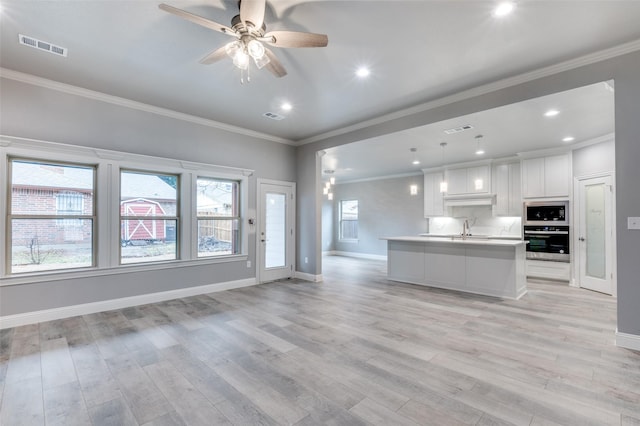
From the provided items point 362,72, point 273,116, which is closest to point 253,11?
point 362,72

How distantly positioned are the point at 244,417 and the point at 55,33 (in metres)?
3.82

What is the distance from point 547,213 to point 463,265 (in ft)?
9.46

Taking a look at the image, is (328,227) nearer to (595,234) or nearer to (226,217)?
(226,217)

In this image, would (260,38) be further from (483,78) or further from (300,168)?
(300,168)

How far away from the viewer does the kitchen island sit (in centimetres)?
496

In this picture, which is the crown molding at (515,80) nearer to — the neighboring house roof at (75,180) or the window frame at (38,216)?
the neighboring house roof at (75,180)

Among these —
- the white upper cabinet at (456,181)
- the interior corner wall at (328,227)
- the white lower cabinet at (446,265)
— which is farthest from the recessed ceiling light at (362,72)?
the interior corner wall at (328,227)

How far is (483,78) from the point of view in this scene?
3697 mm

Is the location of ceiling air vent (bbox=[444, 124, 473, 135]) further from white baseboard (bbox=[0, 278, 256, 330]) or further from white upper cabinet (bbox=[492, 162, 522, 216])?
white baseboard (bbox=[0, 278, 256, 330])

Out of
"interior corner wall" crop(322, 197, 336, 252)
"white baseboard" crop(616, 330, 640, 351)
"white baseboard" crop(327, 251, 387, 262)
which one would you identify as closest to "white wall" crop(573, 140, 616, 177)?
"white baseboard" crop(616, 330, 640, 351)

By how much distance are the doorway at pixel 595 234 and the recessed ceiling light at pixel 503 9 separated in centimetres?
471

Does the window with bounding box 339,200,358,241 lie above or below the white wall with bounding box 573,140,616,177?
below

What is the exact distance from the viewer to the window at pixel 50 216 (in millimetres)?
3688

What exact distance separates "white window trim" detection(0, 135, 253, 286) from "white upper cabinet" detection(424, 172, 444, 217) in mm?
5804
